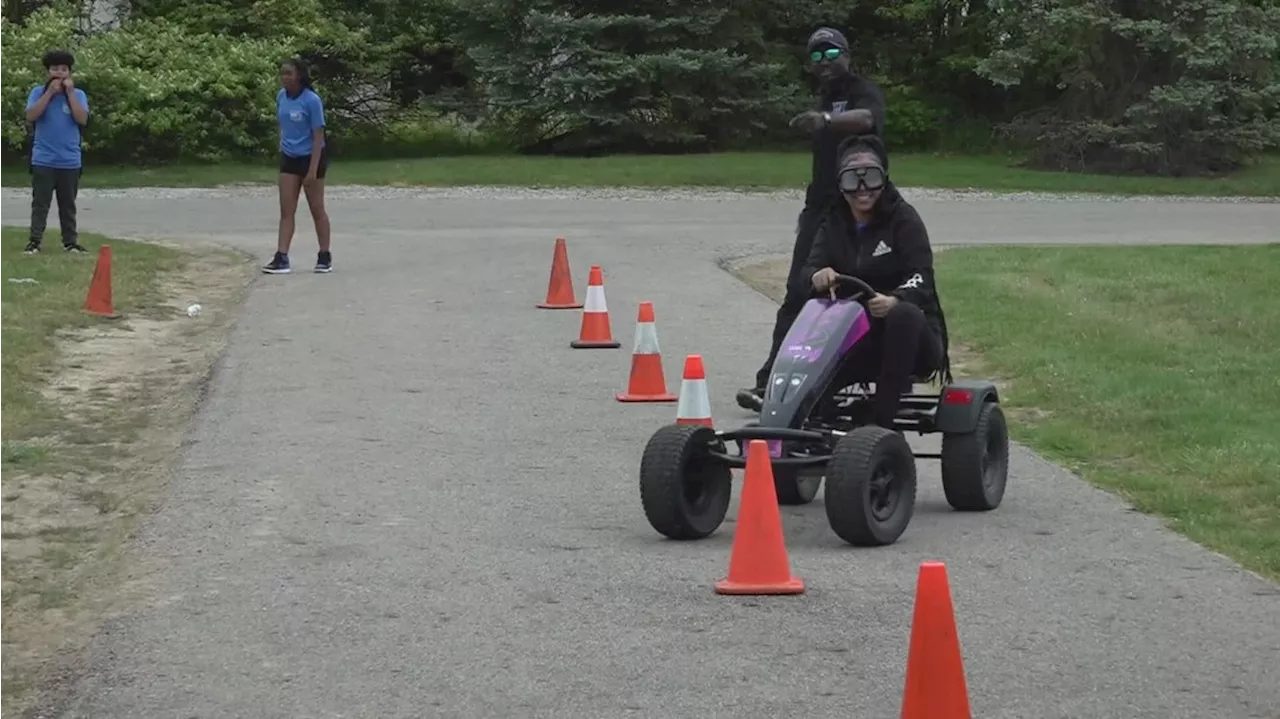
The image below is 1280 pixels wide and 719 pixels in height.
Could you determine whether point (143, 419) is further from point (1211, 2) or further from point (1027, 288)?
point (1211, 2)

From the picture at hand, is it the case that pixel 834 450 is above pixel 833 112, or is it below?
below

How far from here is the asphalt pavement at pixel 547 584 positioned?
215 inches

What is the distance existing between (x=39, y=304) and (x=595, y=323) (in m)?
3.96

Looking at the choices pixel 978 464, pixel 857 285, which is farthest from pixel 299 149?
pixel 978 464

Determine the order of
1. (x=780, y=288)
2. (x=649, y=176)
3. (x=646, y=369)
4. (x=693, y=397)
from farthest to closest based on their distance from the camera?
(x=649, y=176)
(x=780, y=288)
(x=646, y=369)
(x=693, y=397)

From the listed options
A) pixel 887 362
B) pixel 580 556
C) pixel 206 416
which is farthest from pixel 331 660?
pixel 206 416

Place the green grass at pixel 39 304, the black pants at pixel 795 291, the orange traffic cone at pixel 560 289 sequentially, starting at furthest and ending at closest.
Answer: the orange traffic cone at pixel 560 289 < the green grass at pixel 39 304 < the black pants at pixel 795 291

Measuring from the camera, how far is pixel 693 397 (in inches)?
343

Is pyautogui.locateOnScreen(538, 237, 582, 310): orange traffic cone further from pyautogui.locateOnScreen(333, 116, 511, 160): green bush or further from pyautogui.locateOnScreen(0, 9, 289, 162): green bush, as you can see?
pyautogui.locateOnScreen(333, 116, 511, 160): green bush

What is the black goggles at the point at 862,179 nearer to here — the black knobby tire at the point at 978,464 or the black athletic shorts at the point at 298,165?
the black knobby tire at the point at 978,464

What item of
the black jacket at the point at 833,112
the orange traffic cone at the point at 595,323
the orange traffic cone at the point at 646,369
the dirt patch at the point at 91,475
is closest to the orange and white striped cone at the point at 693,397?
the black jacket at the point at 833,112

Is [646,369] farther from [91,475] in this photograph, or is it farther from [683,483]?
[683,483]

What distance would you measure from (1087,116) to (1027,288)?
779 inches

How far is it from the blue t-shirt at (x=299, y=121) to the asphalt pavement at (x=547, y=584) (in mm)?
4699
